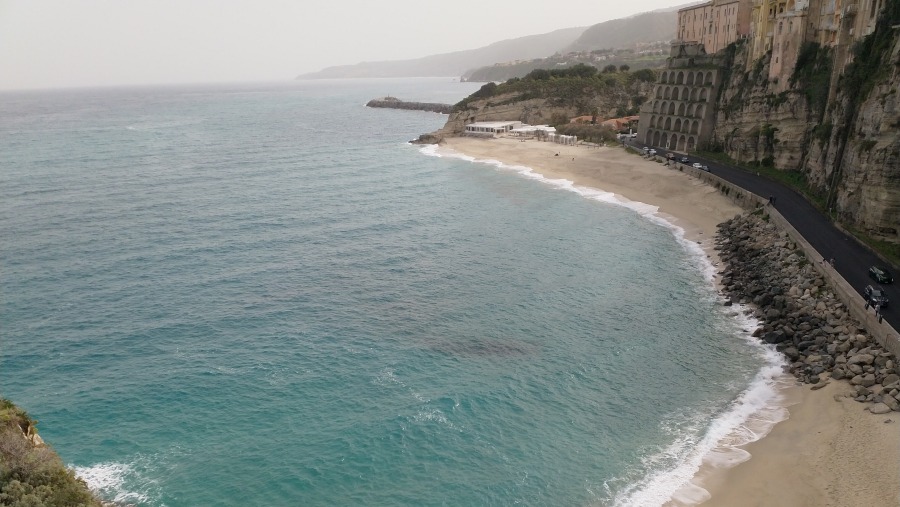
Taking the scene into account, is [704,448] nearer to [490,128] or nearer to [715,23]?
[715,23]

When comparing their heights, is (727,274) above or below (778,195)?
below

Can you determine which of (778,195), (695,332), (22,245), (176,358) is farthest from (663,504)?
(22,245)

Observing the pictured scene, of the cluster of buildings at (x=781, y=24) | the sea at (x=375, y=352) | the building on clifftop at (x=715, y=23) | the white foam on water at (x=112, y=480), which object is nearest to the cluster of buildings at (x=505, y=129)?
the building on clifftop at (x=715, y=23)

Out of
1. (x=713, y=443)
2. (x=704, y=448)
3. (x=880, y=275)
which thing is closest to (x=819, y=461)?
(x=713, y=443)

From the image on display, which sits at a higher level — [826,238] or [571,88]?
[571,88]

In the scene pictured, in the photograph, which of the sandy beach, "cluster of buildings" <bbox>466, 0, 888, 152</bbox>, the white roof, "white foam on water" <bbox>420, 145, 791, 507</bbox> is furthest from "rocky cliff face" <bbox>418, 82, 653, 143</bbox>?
the sandy beach

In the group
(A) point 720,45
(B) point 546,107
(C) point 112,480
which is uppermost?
(A) point 720,45

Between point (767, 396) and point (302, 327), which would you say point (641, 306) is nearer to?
point (767, 396)
